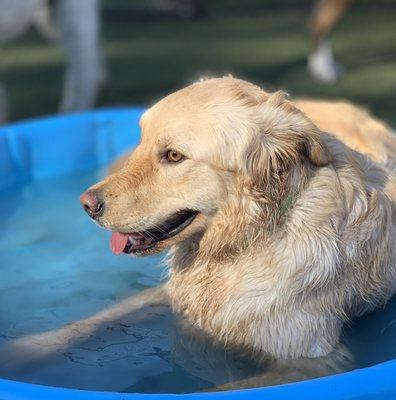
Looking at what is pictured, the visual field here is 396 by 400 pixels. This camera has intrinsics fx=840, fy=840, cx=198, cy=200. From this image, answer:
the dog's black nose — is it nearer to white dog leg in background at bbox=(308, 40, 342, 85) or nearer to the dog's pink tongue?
the dog's pink tongue

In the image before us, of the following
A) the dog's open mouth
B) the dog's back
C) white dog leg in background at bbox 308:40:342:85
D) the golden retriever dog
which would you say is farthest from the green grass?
the dog's open mouth

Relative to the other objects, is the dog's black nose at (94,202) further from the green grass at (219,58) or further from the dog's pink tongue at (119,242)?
the green grass at (219,58)

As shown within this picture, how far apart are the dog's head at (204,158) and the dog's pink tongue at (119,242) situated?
12 centimetres

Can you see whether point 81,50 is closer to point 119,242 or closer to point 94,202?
point 119,242

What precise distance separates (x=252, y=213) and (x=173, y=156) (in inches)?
14.0

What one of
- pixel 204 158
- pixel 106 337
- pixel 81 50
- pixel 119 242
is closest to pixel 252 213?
pixel 204 158

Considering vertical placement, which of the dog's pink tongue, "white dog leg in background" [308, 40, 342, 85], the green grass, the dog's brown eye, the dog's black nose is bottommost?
the green grass

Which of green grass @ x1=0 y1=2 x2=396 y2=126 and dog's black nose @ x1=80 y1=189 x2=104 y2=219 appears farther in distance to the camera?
green grass @ x1=0 y1=2 x2=396 y2=126

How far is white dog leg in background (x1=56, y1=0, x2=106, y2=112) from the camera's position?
6.82 meters

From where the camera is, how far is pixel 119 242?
325cm

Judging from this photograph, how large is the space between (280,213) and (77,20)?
13.7 feet

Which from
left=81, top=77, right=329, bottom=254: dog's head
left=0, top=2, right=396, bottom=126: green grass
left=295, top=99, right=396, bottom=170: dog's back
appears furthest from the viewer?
left=0, top=2, right=396, bottom=126: green grass

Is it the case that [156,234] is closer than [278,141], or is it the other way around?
[278,141]

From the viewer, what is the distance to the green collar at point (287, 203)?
3.12 metres
